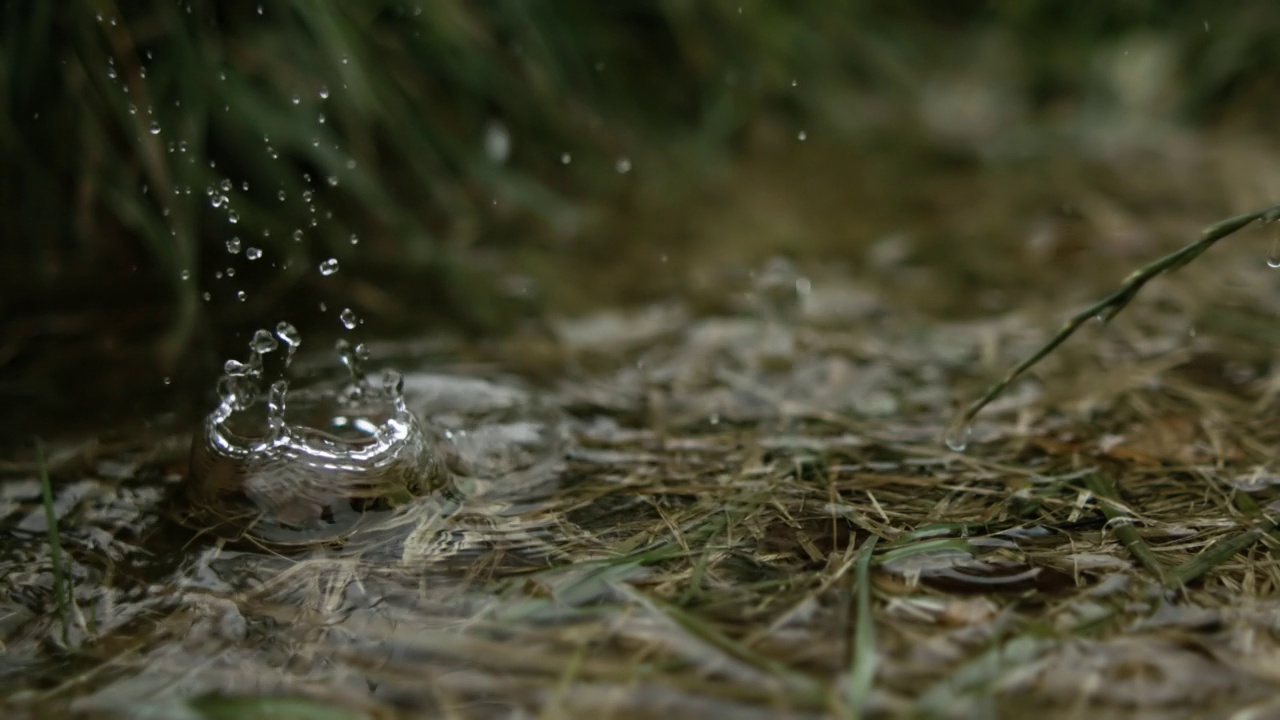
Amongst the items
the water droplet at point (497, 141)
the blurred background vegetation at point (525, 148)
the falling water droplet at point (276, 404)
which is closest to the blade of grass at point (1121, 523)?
the blurred background vegetation at point (525, 148)

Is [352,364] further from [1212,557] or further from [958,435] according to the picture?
[1212,557]

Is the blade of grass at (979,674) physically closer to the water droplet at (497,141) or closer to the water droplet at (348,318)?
the water droplet at (348,318)

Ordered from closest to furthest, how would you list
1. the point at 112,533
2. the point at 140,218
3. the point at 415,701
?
the point at 415,701 < the point at 112,533 < the point at 140,218

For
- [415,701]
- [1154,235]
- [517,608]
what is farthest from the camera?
[1154,235]

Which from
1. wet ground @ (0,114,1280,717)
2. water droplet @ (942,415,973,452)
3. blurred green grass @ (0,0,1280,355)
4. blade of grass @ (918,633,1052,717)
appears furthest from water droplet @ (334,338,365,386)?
blade of grass @ (918,633,1052,717)

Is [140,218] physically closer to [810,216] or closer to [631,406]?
[631,406]

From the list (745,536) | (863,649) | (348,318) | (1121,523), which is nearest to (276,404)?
(348,318)

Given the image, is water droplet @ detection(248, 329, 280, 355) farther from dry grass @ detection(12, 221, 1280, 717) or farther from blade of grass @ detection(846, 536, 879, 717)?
blade of grass @ detection(846, 536, 879, 717)

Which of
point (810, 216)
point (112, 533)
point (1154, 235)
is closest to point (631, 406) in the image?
point (112, 533)
